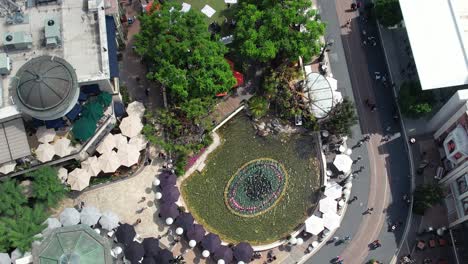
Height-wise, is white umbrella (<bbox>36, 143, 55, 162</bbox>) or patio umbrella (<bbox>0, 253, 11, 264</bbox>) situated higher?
white umbrella (<bbox>36, 143, 55, 162</bbox>)

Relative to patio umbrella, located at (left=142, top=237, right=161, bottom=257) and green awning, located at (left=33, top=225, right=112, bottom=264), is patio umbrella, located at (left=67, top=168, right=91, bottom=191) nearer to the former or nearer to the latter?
green awning, located at (left=33, top=225, right=112, bottom=264)

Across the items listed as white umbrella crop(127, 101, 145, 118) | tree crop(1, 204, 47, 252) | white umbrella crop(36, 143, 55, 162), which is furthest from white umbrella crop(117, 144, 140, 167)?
tree crop(1, 204, 47, 252)

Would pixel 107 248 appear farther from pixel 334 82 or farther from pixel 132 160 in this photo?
pixel 334 82

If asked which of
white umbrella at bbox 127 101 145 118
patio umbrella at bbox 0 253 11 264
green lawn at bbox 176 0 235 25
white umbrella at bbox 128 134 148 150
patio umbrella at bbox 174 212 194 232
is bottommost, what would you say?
patio umbrella at bbox 174 212 194 232

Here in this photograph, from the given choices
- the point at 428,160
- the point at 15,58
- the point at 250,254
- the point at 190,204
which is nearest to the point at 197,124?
the point at 190,204

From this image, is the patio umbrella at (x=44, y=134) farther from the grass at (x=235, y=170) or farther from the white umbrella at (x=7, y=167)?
the grass at (x=235, y=170)

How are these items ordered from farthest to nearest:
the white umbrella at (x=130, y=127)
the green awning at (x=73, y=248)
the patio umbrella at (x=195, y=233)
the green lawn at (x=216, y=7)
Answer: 1. the green lawn at (x=216, y=7)
2. the white umbrella at (x=130, y=127)
3. the patio umbrella at (x=195, y=233)
4. the green awning at (x=73, y=248)

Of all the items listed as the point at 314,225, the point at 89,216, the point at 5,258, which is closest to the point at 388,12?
the point at 314,225

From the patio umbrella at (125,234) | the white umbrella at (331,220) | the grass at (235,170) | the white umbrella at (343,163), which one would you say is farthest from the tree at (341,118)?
the patio umbrella at (125,234)
